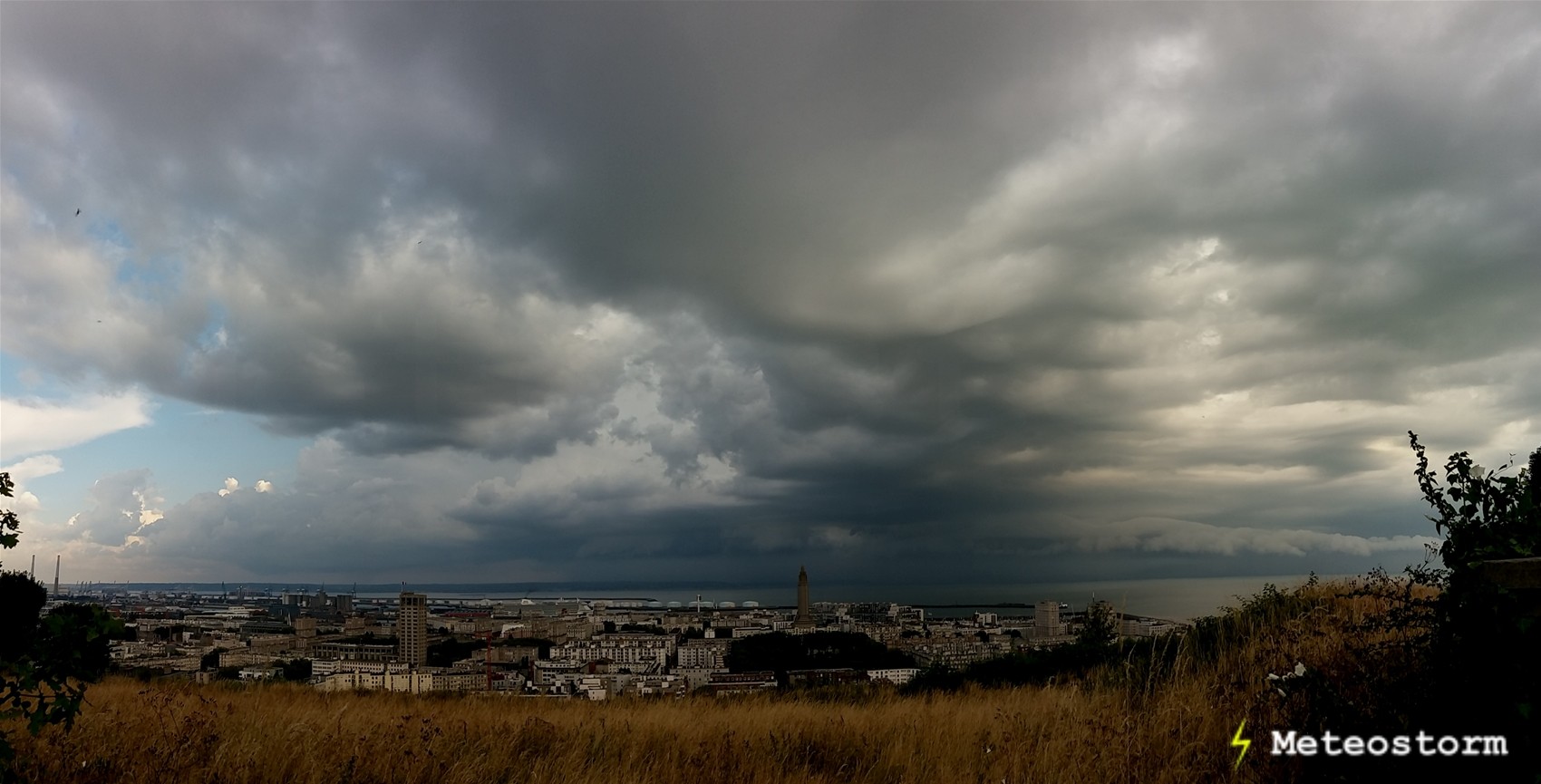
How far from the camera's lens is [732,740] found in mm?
7754

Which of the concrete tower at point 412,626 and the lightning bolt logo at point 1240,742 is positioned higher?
the lightning bolt logo at point 1240,742

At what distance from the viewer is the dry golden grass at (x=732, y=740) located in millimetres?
5957

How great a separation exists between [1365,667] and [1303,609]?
570cm

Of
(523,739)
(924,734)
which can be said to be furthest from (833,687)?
(523,739)

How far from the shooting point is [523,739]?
7.75 m

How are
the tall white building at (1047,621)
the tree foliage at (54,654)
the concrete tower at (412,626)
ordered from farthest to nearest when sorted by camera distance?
the concrete tower at (412,626) → the tall white building at (1047,621) → the tree foliage at (54,654)

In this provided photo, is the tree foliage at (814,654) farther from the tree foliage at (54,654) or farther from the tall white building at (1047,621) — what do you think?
the tree foliage at (54,654)

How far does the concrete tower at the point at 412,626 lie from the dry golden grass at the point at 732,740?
69.5 feet

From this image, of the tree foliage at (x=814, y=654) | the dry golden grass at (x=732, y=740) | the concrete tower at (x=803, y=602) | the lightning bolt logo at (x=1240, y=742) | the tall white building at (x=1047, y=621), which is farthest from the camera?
the concrete tower at (x=803, y=602)

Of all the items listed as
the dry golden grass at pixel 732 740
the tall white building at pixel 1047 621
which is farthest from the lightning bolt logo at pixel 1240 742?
the tall white building at pixel 1047 621

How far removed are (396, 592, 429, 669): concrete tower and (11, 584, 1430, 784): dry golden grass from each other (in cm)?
2118

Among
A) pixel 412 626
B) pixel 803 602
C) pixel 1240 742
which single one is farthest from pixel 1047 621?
pixel 803 602

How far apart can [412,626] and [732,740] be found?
89.4 feet

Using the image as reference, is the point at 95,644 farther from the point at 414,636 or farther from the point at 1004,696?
the point at 414,636
